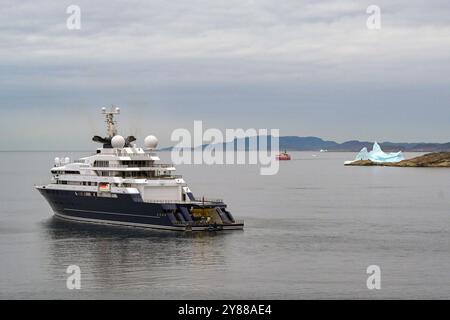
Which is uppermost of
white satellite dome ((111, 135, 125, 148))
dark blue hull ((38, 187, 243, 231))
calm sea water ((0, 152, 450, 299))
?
white satellite dome ((111, 135, 125, 148))

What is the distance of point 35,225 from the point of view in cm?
7144

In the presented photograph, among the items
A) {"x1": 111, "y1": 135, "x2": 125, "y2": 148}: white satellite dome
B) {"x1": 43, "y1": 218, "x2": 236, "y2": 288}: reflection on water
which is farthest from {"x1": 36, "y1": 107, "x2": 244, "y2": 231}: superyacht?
{"x1": 43, "y1": 218, "x2": 236, "y2": 288}: reflection on water

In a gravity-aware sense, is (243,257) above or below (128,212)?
below

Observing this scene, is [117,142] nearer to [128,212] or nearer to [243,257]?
[128,212]

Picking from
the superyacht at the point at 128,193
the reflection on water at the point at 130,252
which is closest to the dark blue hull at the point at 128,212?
the superyacht at the point at 128,193

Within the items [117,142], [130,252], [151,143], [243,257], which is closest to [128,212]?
[117,142]

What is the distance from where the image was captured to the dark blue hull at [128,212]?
64062 millimetres

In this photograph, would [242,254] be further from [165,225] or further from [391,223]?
[391,223]

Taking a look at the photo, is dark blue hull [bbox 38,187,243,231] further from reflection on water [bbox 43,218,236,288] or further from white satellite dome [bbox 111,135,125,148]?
white satellite dome [bbox 111,135,125,148]

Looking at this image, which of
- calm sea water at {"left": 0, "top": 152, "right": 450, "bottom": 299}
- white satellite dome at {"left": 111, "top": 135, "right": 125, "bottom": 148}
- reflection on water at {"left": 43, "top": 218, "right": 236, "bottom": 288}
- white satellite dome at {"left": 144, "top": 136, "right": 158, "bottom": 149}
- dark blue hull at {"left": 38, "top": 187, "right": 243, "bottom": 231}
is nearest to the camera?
calm sea water at {"left": 0, "top": 152, "right": 450, "bottom": 299}

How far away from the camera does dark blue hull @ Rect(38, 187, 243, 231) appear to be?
210 ft

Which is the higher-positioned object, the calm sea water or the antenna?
the antenna

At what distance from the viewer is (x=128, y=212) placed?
219 ft
